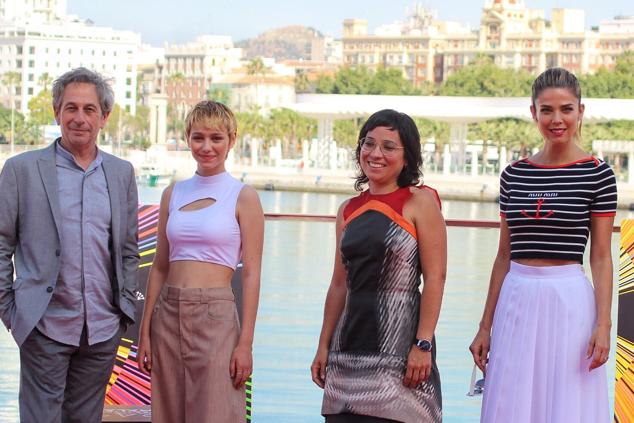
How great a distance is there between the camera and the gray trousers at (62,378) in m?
3.01

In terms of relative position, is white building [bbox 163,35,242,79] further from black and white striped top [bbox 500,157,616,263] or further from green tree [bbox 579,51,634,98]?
black and white striped top [bbox 500,157,616,263]

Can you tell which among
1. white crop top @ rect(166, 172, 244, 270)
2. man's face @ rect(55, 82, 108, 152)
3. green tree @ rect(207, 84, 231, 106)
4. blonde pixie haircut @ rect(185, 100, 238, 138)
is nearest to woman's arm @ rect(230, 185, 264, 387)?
white crop top @ rect(166, 172, 244, 270)

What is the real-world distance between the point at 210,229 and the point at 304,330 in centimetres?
610

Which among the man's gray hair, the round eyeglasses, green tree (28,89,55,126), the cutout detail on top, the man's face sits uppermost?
green tree (28,89,55,126)

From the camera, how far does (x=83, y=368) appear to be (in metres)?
3.08

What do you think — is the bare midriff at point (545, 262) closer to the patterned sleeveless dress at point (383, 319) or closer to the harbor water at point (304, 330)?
the patterned sleeveless dress at point (383, 319)

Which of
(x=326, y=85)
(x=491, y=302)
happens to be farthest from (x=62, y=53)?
(x=491, y=302)

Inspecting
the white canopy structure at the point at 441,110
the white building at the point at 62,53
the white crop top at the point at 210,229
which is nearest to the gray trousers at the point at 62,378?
the white crop top at the point at 210,229

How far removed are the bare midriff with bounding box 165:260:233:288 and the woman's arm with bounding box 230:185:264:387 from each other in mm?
→ 54

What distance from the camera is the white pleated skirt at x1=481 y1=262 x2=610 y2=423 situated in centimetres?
291

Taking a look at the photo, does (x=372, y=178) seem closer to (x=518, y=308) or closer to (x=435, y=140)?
(x=518, y=308)

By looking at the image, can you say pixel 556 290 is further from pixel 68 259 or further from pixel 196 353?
pixel 68 259

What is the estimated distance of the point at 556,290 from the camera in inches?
115

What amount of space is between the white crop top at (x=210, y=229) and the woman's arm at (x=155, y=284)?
0.14 ft
